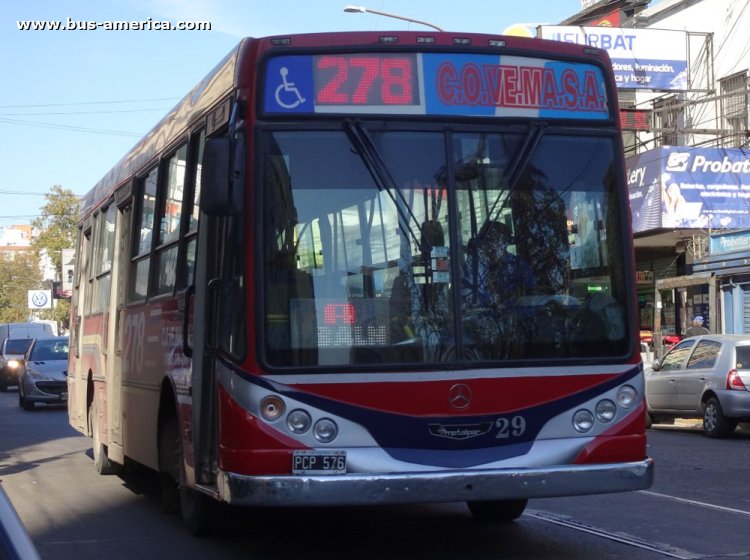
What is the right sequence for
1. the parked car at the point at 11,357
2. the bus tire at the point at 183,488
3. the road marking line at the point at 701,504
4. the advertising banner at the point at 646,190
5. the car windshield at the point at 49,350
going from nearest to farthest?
1. the bus tire at the point at 183,488
2. the road marking line at the point at 701,504
3. the car windshield at the point at 49,350
4. the advertising banner at the point at 646,190
5. the parked car at the point at 11,357

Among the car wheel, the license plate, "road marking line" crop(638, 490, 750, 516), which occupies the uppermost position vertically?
the license plate

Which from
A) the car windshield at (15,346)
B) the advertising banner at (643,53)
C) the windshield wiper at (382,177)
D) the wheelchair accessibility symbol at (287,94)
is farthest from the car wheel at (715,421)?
the car windshield at (15,346)

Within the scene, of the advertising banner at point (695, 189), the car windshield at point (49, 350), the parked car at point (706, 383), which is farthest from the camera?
the advertising banner at point (695, 189)

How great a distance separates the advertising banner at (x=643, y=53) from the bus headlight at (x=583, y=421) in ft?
83.8

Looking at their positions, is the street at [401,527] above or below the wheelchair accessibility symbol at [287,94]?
below

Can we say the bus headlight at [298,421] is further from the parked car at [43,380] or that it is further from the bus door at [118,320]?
the parked car at [43,380]

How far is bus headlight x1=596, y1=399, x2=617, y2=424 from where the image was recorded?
23.7ft

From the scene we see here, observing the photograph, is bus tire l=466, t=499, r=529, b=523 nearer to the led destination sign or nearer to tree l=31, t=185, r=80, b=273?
the led destination sign

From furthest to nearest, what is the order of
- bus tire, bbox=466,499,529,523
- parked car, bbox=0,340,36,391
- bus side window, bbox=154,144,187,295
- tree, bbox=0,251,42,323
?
1. tree, bbox=0,251,42,323
2. parked car, bbox=0,340,36,391
3. bus tire, bbox=466,499,529,523
4. bus side window, bbox=154,144,187,295

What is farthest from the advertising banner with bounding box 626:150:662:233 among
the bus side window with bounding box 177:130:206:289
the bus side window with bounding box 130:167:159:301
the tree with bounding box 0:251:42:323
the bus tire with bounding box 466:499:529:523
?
the tree with bounding box 0:251:42:323

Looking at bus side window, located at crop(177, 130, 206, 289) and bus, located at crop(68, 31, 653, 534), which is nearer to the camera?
bus, located at crop(68, 31, 653, 534)

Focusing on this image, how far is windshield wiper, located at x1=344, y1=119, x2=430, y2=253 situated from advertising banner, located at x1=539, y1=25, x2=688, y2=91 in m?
25.6

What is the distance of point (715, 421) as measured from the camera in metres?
18.0

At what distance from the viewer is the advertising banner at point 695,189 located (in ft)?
94.0
